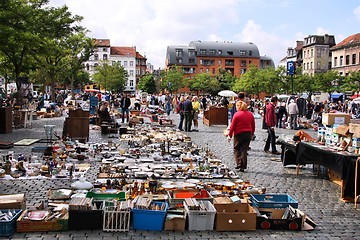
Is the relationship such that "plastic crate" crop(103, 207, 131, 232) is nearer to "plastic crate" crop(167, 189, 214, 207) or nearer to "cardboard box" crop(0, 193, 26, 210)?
"plastic crate" crop(167, 189, 214, 207)

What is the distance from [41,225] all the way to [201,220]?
2.38 m

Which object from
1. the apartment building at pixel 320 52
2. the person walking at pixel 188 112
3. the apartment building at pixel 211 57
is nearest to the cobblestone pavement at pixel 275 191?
the person walking at pixel 188 112

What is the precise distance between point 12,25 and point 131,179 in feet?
52.4

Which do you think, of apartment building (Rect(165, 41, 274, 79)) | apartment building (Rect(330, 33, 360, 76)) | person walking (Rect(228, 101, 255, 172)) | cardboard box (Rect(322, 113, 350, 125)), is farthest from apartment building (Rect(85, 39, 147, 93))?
person walking (Rect(228, 101, 255, 172))

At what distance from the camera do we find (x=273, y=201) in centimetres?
789

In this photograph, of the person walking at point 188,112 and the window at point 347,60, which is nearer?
the person walking at point 188,112

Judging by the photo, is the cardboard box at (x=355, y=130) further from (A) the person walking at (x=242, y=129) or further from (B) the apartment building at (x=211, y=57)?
(B) the apartment building at (x=211, y=57)

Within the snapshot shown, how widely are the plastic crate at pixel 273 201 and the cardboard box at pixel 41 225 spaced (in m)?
3.13

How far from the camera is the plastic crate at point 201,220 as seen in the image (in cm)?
Answer: 689

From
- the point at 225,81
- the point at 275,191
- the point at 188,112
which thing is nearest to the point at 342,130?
the point at 275,191

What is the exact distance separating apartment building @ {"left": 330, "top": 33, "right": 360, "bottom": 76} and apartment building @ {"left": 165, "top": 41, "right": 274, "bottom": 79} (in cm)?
4134

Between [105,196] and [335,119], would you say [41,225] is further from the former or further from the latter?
[335,119]

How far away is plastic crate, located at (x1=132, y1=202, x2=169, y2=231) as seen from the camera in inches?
270

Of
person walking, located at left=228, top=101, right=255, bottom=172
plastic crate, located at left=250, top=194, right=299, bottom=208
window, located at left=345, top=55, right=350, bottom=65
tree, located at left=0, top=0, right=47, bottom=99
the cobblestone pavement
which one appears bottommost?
the cobblestone pavement
